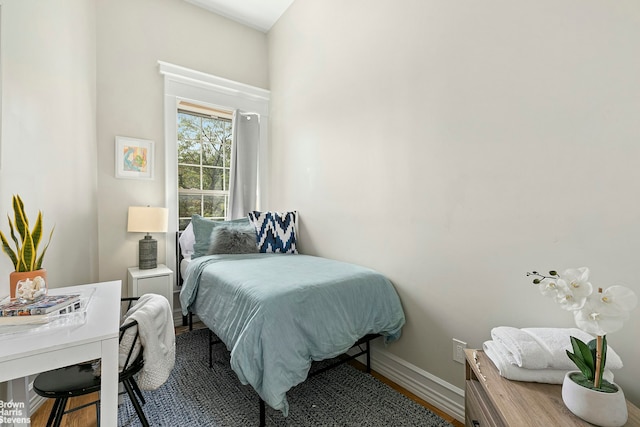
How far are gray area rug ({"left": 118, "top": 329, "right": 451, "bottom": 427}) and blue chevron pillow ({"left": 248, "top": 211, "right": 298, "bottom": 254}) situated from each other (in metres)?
1.08

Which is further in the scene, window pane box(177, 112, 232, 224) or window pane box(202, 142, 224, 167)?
window pane box(202, 142, 224, 167)

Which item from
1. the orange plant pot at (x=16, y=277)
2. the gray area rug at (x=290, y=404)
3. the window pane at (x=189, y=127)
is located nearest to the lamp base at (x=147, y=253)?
the gray area rug at (x=290, y=404)

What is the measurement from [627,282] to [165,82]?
3632 mm

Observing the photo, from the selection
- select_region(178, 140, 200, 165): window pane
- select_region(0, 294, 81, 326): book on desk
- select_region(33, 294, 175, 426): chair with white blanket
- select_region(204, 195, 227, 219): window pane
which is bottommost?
select_region(33, 294, 175, 426): chair with white blanket

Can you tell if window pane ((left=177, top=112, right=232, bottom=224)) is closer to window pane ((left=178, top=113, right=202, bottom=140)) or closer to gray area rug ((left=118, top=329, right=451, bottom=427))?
window pane ((left=178, top=113, right=202, bottom=140))

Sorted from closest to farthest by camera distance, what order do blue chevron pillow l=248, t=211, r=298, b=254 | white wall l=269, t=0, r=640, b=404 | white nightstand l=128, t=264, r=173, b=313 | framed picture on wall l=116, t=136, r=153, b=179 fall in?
white wall l=269, t=0, r=640, b=404, white nightstand l=128, t=264, r=173, b=313, framed picture on wall l=116, t=136, r=153, b=179, blue chevron pillow l=248, t=211, r=298, b=254

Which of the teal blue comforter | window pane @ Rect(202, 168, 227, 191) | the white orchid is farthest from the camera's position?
window pane @ Rect(202, 168, 227, 191)

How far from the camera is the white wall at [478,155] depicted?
1149mm

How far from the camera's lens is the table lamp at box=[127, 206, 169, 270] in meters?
2.54

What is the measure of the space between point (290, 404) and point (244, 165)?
8.05 ft

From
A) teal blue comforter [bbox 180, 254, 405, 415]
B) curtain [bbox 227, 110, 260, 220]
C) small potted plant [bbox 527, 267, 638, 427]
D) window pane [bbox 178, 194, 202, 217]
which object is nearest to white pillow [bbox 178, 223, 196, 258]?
window pane [bbox 178, 194, 202, 217]

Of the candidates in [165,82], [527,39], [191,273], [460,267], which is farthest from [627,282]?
[165,82]

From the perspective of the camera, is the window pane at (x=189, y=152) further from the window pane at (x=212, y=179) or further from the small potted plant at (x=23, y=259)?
the small potted plant at (x=23, y=259)

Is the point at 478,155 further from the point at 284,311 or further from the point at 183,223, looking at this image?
the point at 183,223
